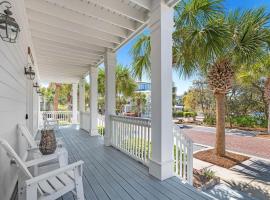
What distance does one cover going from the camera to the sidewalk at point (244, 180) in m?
3.54

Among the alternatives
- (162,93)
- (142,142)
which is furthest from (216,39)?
(142,142)

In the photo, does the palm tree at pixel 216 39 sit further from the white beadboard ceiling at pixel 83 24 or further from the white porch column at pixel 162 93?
the white porch column at pixel 162 93

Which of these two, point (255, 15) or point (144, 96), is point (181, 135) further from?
point (144, 96)

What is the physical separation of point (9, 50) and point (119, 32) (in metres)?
2.51

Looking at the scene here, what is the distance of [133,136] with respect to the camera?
4.15m

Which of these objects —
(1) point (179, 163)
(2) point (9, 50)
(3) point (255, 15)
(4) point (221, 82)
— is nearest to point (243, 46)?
(3) point (255, 15)

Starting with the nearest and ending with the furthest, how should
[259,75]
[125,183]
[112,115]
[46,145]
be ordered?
[46,145] < [125,183] < [112,115] < [259,75]

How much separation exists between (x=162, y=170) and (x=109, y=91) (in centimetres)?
322

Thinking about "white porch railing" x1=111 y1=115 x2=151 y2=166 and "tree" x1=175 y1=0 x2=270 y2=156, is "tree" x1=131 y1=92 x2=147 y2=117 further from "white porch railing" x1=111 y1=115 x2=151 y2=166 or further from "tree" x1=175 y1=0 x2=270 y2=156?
"white porch railing" x1=111 y1=115 x2=151 y2=166

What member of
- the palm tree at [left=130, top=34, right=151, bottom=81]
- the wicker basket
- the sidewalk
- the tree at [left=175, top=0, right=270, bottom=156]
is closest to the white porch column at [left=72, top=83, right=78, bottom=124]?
the palm tree at [left=130, top=34, right=151, bottom=81]

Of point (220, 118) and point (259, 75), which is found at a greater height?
point (259, 75)

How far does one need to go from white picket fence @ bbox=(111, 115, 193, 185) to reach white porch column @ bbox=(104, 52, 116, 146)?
0.68 ft

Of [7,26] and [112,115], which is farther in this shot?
[112,115]

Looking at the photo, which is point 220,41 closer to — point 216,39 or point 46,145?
point 216,39
